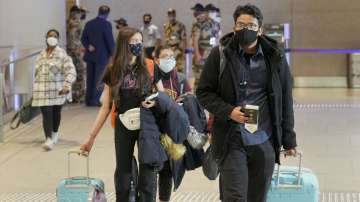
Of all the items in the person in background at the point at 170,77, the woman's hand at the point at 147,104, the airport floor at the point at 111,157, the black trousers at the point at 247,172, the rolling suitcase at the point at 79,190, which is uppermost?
the person in background at the point at 170,77

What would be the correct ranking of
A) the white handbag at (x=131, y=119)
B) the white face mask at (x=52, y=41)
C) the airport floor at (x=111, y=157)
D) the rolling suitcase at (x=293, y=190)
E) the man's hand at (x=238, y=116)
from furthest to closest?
the white face mask at (x=52, y=41), the airport floor at (x=111, y=157), the white handbag at (x=131, y=119), the rolling suitcase at (x=293, y=190), the man's hand at (x=238, y=116)

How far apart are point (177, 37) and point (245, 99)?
11.4 meters

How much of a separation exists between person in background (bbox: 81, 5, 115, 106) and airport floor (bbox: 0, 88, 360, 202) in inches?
30.6

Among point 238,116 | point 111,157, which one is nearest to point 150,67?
point 238,116

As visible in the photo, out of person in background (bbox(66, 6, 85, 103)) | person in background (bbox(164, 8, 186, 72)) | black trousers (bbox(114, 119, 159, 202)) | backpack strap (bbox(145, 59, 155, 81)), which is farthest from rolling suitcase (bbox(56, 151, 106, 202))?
person in background (bbox(164, 8, 186, 72))

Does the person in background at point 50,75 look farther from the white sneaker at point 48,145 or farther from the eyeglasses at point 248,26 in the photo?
the eyeglasses at point 248,26

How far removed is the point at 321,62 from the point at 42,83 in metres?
9.40

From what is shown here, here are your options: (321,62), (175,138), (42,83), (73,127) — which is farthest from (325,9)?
(175,138)

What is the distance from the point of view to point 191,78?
17172mm

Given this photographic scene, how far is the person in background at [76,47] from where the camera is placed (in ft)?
46.2

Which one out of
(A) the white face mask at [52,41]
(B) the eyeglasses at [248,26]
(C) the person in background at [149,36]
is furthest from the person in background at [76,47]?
(B) the eyeglasses at [248,26]

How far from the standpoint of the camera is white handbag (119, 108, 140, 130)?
16.7 ft

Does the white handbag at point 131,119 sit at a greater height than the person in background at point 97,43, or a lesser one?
lesser

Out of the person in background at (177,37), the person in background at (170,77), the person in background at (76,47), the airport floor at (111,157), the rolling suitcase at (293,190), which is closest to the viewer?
the rolling suitcase at (293,190)
